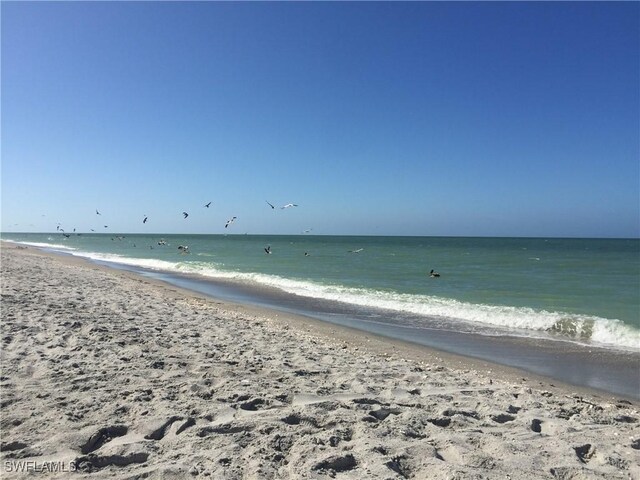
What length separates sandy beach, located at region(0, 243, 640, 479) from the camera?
159 inches

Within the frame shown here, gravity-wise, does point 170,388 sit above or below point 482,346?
above

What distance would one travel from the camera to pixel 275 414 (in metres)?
5.08

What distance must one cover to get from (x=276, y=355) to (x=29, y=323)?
210 inches

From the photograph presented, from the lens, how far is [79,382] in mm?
5875

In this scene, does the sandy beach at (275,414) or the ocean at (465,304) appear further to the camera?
the ocean at (465,304)

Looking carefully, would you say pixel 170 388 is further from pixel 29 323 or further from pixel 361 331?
pixel 361 331

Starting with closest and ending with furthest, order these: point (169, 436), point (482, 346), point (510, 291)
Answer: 1. point (169, 436)
2. point (482, 346)
3. point (510, 291)

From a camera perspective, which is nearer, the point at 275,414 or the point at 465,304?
the point at 275,414

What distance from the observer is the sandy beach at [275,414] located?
159 inches

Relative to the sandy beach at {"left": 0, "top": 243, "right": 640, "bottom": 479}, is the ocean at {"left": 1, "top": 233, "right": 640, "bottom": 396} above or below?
below

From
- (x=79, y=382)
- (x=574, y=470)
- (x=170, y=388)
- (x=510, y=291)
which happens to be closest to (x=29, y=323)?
(x=79, y=382)

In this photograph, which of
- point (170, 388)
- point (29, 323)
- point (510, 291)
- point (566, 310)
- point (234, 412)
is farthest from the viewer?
point (510, 291)

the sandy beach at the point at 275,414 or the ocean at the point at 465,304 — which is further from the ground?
the sandy beach at the point at 275,414

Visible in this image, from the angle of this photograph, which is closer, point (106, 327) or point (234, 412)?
point (234, 412)
